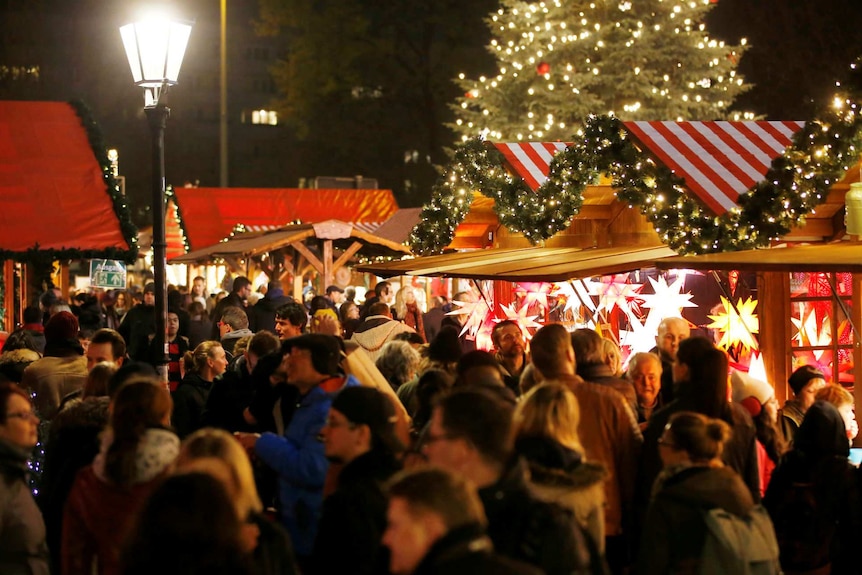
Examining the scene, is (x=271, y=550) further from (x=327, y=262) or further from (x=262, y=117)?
(x=262, y=117)

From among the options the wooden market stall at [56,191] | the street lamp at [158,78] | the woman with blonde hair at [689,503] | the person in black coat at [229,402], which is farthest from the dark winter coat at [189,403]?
the wooden market stall at [56,191]

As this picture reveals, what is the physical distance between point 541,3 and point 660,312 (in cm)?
1785

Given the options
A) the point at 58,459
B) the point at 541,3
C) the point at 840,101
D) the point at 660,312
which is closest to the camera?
the point at 58,459

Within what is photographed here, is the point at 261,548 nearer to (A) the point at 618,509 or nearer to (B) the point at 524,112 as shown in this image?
(A) the point at 618,509

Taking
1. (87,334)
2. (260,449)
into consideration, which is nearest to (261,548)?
(260,449)

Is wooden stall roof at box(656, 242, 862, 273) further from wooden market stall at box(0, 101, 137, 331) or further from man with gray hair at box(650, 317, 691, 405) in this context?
wooden market stall at box(0, 101, 137, 331)

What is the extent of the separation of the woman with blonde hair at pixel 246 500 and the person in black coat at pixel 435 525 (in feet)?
2.19

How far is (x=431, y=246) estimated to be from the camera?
1761 cm

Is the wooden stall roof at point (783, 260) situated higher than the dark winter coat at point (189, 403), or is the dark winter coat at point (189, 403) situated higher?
the wooden stall roof at point (783, 260)

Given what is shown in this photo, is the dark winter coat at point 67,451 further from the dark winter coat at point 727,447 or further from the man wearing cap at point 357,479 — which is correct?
the dark winter coat at point 727,447

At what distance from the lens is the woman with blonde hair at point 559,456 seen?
5000 millimetres

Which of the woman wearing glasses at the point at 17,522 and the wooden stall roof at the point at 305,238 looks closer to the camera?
the woman wearing glasses at the point at 17,522

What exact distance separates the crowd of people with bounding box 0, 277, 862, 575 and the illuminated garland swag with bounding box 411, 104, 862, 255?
2.71 metres

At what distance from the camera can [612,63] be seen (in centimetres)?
2864
